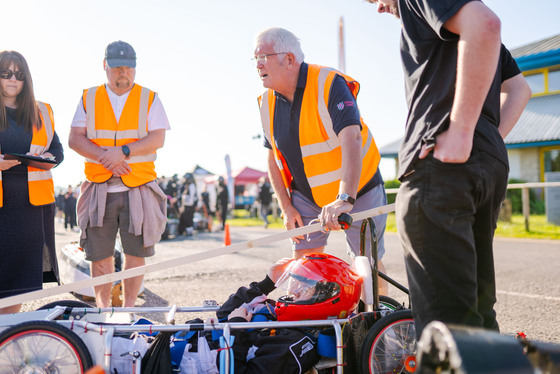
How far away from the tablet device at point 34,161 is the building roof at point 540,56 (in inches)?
761

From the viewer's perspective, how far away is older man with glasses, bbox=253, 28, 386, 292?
3.24 metres

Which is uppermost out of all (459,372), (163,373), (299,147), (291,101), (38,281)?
(291,101)

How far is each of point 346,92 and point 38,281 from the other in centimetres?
260

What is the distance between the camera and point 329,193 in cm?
347

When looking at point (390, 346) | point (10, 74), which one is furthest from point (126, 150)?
point (390, 346)

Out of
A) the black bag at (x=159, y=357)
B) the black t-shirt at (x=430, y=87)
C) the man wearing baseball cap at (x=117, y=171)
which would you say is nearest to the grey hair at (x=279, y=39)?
the man wearing baseball cap at (x=117, y=171)

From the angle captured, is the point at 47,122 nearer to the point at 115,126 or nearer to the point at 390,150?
the point at 115,126

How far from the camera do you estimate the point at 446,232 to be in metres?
1.72

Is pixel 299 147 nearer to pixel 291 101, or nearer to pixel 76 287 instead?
pixel 291 101

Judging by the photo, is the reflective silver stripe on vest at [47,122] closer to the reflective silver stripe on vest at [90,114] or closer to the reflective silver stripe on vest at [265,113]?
the reflective silver stripe on vest at [90,114]

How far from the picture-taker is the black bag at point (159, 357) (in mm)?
2498

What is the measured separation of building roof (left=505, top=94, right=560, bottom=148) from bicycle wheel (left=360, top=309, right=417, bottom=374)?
18644mm

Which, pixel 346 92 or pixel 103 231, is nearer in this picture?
pixel 346 92

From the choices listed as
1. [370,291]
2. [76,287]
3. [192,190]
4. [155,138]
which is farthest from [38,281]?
[192,190]
